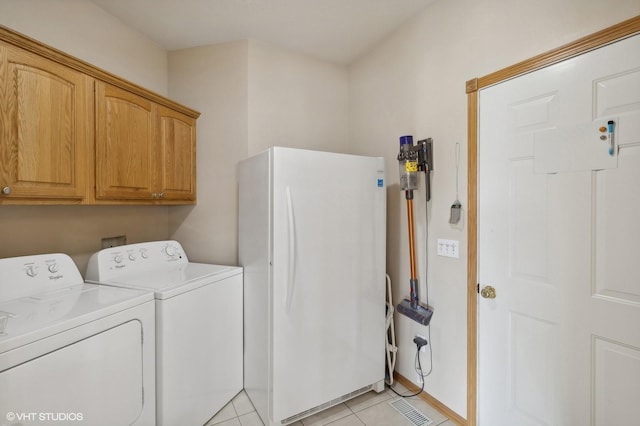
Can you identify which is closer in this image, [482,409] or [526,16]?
[526,16]

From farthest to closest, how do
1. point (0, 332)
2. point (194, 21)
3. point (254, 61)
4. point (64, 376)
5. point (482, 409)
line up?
point (254, 61) → point (194, 21) → point (482, 409) → point (64, 376) → point (0, 332)

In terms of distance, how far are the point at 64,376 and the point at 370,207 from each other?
5.80ft

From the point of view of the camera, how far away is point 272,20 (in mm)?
2143

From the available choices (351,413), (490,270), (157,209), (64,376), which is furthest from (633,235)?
(157,209)

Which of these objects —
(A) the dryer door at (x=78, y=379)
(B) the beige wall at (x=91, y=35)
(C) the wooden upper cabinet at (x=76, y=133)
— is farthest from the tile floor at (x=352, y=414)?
(B) the beige wall at (x=91, y=35)

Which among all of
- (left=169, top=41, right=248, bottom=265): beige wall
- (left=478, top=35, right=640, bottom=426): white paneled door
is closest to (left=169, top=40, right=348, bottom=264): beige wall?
(left=169, top=41, right=248, bottom=265): beige wall

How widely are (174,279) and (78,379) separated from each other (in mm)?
674

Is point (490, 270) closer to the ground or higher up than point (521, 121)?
closer to the ground

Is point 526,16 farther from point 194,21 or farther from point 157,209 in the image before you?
point 157,209

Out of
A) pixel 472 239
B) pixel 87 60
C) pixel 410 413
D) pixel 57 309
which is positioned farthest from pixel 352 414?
pixel 87 60

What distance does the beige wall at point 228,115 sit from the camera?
2379 mm

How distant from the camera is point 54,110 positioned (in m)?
1.49

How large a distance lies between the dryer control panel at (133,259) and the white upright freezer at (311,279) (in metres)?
0.61

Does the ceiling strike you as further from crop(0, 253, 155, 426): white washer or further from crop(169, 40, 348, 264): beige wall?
crop(0, 253, 155, 426): white washer
